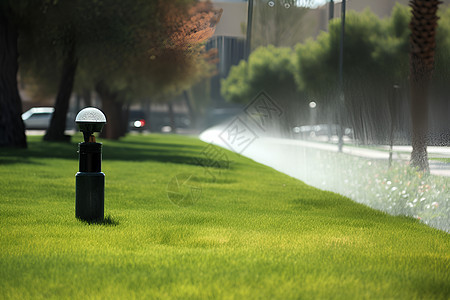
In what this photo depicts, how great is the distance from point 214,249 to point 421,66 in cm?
464

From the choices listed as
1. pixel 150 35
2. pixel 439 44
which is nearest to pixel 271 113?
pixel 150 35

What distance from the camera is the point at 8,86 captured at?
19078 mm

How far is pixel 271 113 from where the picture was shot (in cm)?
1845

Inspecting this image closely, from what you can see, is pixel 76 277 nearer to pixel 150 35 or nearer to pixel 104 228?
pixel 104 228

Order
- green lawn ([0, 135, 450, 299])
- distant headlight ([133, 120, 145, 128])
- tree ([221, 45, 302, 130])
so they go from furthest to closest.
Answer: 1. distant headlight ([133, 120, 145, 128])
2. tree ([221, 45, 302, 130])
3. green lawn ([0, 135, 450, 299])

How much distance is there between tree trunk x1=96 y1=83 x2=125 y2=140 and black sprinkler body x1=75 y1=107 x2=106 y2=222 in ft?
86.6

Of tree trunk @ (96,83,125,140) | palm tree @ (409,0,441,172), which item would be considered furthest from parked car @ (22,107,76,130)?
palm tree @ (409,0,441,172)

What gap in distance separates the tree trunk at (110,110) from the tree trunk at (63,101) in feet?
22.3

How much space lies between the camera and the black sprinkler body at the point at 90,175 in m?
7.07

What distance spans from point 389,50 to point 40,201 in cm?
677

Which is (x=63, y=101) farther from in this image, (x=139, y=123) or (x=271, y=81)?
(x=139, y=123)

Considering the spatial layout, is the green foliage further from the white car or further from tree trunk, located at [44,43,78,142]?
the white car

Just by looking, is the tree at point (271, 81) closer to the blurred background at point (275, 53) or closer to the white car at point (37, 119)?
the blurred background at point (275, 53)

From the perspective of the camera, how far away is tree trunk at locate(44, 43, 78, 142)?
24.7 meters
